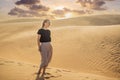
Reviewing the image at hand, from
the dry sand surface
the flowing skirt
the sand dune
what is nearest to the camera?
the flowing skirt

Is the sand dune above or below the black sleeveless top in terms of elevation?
below

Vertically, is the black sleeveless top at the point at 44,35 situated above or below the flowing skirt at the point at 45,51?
above

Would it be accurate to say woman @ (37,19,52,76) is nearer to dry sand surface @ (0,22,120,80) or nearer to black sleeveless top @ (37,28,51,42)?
black sleeveless top @ (37,28,51,42)

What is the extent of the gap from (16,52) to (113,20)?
57.2 metres

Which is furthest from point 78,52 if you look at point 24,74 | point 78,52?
point 24,74

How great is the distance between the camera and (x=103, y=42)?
20188mm

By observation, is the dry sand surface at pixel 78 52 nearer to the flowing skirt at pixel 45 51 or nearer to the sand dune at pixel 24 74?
the sand dune at pixel 24 74

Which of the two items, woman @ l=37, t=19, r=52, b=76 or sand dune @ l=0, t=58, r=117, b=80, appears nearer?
woman @ l=37, t=19, r=52, b=76

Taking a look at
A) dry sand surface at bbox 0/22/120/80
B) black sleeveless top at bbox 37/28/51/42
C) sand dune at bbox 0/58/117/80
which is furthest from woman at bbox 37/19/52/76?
dry sand surface at bbox 0/22/120/80

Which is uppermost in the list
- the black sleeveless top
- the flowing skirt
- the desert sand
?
the black sleeveless top

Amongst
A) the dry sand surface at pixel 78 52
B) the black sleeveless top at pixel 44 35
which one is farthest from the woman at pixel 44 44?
the dry sand surface at pixel 78 52

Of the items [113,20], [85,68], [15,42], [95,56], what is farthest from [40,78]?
[113,20]

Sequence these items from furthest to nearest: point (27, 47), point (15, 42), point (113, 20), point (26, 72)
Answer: point (113, 20), point (15, 42), point (27, 47), point (26, 72)

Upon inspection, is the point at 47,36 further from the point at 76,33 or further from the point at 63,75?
the point at 76,33
